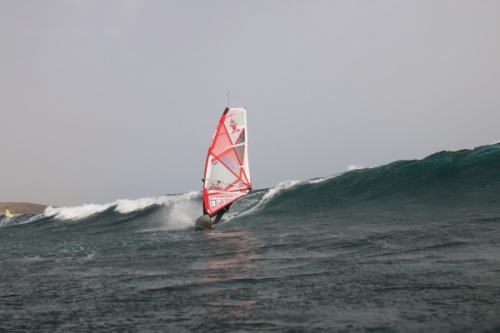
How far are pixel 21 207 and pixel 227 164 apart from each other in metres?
76.4

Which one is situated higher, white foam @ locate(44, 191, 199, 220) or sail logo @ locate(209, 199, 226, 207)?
white foam @ locate(44, 191, 199, 220)

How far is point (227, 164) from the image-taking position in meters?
18.0

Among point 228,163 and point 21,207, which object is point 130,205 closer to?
point 228,163

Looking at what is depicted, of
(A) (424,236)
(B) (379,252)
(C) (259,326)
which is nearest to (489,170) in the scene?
(A) (424,236)

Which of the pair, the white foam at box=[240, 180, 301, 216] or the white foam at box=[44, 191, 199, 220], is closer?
the white foam at box=[240, 180, 301, 216]

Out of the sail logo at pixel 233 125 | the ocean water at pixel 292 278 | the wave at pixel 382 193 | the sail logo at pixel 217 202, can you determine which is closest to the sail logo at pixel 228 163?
the sail logo at pixel 233 125

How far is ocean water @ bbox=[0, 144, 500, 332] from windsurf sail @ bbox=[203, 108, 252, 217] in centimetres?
376

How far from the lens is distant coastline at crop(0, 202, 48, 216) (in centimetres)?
7678

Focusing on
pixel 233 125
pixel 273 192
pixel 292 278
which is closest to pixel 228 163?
pixel 233 125

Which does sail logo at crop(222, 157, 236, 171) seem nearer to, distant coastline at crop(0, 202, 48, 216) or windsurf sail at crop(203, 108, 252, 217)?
windsurf sail at crop(203, 108, 252, 217)

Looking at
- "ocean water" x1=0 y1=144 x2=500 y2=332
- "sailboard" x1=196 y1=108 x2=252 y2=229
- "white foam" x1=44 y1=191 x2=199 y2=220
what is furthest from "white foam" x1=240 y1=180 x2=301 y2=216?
"white foam" x1=44 y1=191 x2=199 y2=220

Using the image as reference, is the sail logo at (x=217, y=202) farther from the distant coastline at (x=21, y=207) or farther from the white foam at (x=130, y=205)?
the distant coastline at (x=21, y=207)

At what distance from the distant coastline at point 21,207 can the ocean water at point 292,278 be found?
74.1m

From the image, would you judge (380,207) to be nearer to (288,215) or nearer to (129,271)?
(288,215)
